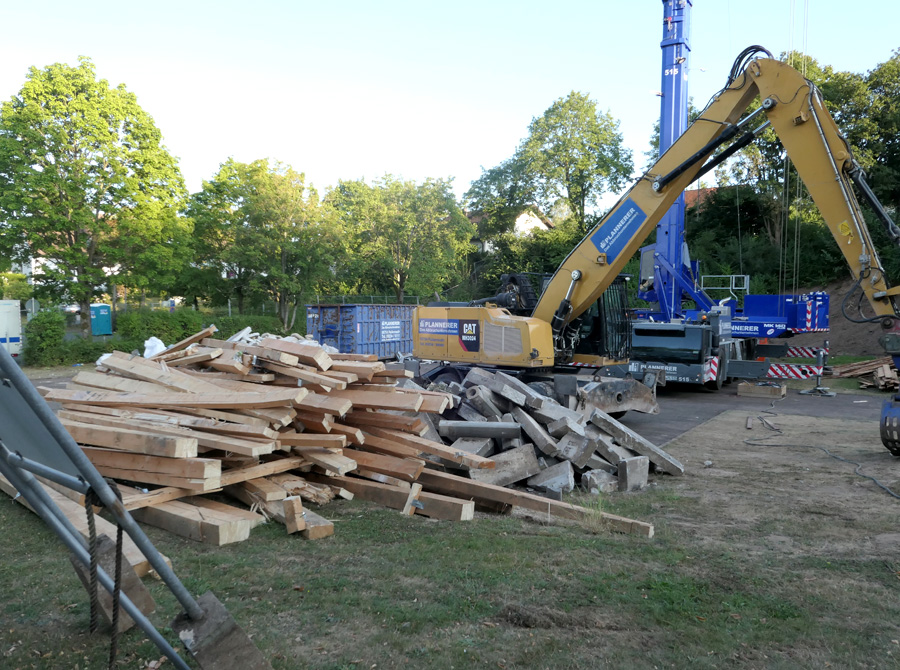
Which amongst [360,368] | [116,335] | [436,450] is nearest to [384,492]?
[436,450]

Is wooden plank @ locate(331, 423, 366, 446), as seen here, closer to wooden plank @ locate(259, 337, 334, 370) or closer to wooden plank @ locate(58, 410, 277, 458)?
wooden plank @ locate(259, 337, 334, 370)

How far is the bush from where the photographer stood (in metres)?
22.4

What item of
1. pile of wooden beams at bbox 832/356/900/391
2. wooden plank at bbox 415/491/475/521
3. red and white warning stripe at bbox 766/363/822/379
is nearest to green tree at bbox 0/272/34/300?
red and white warning stripe at bbox 766/363/822/379

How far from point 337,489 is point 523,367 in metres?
5.55

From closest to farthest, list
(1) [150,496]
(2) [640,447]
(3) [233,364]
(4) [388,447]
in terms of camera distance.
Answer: (1) [150,496], (4) [388,447], (3) [233,364], (2) [640,447]

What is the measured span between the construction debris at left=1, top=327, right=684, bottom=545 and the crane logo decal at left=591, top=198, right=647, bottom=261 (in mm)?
3756

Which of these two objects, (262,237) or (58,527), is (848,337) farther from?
(58,527)

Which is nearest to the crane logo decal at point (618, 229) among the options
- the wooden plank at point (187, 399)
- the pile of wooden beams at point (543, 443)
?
the pile of wooden beams at point (543, 443)

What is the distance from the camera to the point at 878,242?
2766 centimetres

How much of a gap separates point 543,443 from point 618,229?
16.1 feet

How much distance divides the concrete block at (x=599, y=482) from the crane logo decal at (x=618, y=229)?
15.3ft

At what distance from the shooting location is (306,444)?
621 centimetres

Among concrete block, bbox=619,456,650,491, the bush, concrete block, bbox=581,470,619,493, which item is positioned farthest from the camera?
the bush

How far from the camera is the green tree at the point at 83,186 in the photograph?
2300 centimetres
